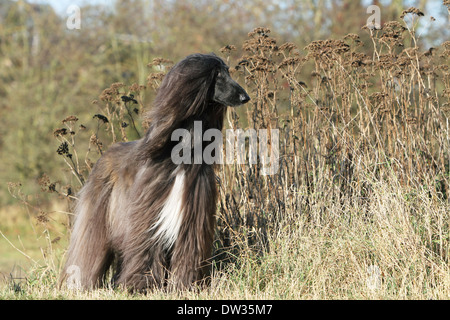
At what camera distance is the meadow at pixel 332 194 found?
4.19 m

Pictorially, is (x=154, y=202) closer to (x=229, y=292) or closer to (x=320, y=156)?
(x=229, y=292)

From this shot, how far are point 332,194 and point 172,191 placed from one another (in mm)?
1459

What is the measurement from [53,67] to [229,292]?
724 cm

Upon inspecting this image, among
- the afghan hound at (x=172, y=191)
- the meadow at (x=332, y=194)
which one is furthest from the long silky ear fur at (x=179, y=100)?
the meadow at (x=332, y=194)

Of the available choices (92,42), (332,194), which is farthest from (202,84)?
(92,42)

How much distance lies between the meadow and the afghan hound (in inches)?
7.2

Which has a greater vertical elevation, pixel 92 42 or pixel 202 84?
pixel 92 42

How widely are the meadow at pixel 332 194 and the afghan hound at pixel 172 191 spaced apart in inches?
7.2

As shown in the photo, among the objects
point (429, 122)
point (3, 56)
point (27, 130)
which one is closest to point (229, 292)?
point (429, 122)

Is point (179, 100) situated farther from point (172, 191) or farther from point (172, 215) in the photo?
point (172, 215)

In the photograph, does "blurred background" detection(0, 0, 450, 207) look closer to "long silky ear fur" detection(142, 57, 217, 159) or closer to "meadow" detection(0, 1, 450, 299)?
"meadow" detection(0, 1, 450, 299)

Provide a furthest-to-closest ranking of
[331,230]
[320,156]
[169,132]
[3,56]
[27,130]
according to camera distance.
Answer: [3,56], [27,130], [320,156], [331,230], [169,132]

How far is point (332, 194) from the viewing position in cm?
497

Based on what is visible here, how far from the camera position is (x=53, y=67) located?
10.3 meters
